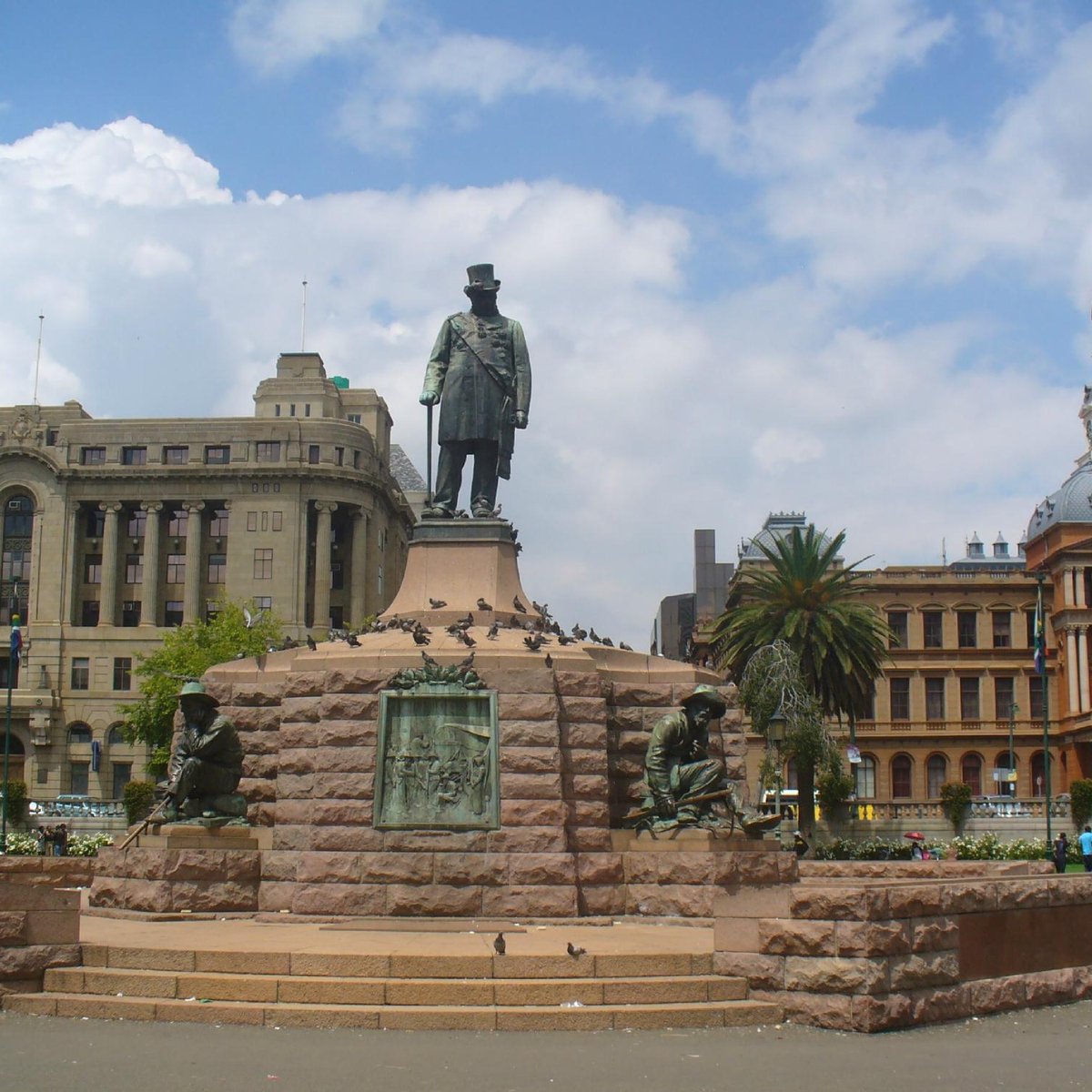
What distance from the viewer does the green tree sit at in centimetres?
6244

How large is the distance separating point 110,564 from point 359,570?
14593 millimetres

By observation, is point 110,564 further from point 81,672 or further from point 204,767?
point 204,767

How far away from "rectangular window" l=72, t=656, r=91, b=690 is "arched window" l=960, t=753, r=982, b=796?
159 feet

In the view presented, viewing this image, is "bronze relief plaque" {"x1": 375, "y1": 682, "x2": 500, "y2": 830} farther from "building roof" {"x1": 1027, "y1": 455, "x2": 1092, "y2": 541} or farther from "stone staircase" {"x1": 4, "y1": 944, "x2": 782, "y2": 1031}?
"building roof" {"x1": 1027, "y1": 455, "x2": 1092, "y2": 541}

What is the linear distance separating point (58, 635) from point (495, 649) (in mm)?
71636

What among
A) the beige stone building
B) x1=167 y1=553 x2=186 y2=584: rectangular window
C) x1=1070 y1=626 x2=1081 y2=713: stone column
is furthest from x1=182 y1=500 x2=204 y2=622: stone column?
x1=1070 y1=626 x2=1081 y2=713: stone column

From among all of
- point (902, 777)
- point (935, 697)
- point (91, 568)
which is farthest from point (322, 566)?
point (935, 697)

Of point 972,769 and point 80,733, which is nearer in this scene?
point 972,769

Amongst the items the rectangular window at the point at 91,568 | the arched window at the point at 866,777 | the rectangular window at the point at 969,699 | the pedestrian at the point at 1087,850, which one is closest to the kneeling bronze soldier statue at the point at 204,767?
the pedestrian at the point at 1087,850

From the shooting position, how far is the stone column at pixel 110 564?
85000mm

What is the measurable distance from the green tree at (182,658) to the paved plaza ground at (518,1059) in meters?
51.3

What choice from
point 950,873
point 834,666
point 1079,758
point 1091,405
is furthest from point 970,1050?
point 1091,405

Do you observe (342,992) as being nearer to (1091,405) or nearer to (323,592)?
(323,592)

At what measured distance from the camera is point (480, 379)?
20.8 metres
